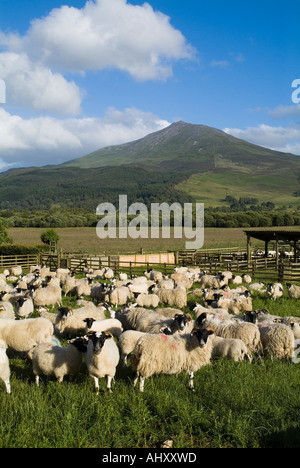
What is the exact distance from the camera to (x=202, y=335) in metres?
7.80

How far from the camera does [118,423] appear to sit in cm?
585

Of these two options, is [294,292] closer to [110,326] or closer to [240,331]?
[240,331]

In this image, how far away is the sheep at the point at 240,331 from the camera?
927 centimetres

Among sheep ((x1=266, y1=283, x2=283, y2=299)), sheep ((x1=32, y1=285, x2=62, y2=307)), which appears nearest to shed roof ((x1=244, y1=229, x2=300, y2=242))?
sheep ((x1=266, y1=283, x2=283, y2=299))

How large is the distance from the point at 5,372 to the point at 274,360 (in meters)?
6.14

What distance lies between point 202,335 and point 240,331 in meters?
2.11

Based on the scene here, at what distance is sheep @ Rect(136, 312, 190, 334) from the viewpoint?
9.30 meters

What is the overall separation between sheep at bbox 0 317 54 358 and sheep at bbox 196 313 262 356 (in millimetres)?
4196

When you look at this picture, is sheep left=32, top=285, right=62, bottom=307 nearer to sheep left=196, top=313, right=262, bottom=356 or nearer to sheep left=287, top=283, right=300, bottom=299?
sheep left=196, top=313, right=262, bottom=356

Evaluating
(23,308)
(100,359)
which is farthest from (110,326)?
(23,308)

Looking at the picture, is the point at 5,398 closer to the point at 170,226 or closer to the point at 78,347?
the point at 78,347

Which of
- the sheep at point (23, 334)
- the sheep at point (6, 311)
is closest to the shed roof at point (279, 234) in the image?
the sheep at point (6, 311)

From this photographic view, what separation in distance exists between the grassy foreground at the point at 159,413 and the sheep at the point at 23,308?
18.1ft
